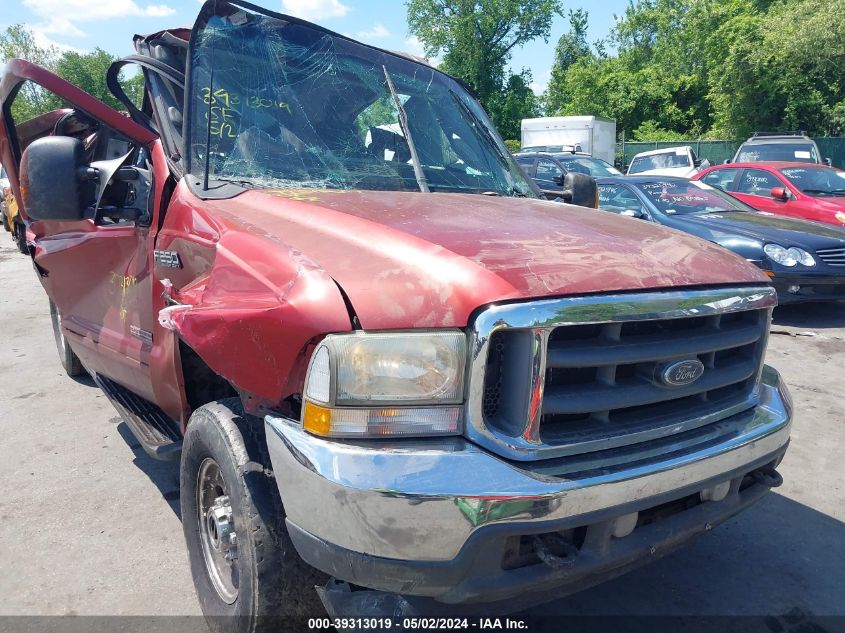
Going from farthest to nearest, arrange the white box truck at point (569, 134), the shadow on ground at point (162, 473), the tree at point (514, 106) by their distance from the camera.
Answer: the tree at point (514, 106) < the white box truck at point (569, 134) < the shadow on ground at point (162, 473)

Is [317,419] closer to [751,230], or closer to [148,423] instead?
[148,423]

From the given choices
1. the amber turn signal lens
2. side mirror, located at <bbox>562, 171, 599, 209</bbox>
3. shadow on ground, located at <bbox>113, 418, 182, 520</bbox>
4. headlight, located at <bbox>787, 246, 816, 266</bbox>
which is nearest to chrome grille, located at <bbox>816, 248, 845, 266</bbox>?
headlight, located at <bbox>787, 246, 816, 266</bbox>

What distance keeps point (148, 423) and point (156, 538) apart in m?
0.54

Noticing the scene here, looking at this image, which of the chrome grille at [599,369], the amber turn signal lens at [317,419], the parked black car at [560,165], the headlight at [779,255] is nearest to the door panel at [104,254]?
the amber turn signal lens at [317,419]

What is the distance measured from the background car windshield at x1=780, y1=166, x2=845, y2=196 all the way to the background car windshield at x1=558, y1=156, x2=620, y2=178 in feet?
9.35

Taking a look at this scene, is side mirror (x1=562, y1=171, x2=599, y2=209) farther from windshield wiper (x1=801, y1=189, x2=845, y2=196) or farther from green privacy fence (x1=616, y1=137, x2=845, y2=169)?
green privacy fence (x1=616, y1=137, x2=845, y2=169)

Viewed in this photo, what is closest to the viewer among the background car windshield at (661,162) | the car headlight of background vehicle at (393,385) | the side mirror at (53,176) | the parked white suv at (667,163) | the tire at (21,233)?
the car headlight of background vehicle at (393,385)

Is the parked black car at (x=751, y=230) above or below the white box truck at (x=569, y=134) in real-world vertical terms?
below

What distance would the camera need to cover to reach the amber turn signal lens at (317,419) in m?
1.75

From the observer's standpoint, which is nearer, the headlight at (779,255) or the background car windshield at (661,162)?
the headlight at (779,255)

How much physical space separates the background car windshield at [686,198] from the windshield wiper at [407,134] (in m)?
5.55

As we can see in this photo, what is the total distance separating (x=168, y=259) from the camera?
2715 mm

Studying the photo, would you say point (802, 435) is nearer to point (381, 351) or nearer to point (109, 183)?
point (381, 351)

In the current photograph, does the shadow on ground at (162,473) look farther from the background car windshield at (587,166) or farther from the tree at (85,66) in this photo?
the tree at (85,66)
